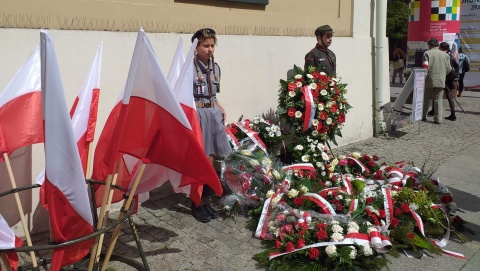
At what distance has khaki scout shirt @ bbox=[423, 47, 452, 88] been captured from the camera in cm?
945

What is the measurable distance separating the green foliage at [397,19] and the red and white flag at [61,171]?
33.0 m

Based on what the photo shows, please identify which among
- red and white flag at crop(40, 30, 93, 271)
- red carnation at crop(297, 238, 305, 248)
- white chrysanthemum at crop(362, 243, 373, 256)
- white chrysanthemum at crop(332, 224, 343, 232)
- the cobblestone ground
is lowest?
the cobblestone ground

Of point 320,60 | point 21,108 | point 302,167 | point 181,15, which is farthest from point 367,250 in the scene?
point 181,15

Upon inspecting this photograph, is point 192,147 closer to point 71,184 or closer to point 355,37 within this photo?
point 71,184

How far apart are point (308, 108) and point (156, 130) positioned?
10.5ft

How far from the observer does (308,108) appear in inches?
219

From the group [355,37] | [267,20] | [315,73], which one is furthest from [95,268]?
[355,37]

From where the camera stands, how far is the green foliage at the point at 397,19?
3228 cm

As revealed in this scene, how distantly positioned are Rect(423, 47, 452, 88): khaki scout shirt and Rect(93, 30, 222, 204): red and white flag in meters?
8.07

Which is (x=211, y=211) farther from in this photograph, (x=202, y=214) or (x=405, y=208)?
(x=405, y=208)

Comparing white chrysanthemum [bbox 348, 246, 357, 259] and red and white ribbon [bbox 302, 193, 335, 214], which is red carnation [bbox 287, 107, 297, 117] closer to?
red and white ribbon [bbox 302, 193, 335, 214]

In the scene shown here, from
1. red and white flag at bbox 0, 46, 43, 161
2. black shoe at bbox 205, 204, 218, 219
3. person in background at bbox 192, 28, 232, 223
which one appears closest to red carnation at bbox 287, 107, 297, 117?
person in background at bbox 192, 28, 232, 223

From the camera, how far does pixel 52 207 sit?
2.18m

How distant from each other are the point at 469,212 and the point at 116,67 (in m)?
3.86
